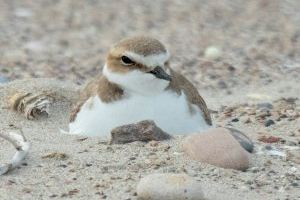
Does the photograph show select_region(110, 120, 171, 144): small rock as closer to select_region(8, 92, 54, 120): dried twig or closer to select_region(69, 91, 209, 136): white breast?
select_region(69, 91, 209, 136): white breast

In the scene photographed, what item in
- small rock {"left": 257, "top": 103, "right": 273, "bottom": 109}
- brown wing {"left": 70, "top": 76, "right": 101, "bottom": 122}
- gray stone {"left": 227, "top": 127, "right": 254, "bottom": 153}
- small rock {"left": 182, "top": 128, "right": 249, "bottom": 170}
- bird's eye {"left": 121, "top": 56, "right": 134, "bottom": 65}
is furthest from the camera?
small rock {"left": 257, "top": 103, "right": 273, "bottom": 109}

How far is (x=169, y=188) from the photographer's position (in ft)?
12.2

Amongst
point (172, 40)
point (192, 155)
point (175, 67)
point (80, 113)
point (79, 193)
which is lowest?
point (79, 193)

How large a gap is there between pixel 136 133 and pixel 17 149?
2.07ft

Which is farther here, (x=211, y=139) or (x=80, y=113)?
(x=80, y=113)

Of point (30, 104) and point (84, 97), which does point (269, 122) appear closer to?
point (84, 97)

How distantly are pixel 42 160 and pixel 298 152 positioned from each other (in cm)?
133

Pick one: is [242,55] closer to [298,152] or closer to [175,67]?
[175,67]

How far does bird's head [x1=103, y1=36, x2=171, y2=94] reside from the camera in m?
4.75

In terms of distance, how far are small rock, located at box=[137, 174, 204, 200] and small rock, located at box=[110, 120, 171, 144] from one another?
0.84m

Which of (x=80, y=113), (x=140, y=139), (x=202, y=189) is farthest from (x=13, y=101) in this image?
(x=202, y=189)

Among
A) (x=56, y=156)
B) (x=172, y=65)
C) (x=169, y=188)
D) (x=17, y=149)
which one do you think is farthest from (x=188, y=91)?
(x=172, y=65)

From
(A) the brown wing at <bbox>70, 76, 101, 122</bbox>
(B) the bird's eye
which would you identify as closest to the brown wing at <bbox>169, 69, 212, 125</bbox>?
(B) the bird's eye

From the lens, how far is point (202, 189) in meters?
3.91
